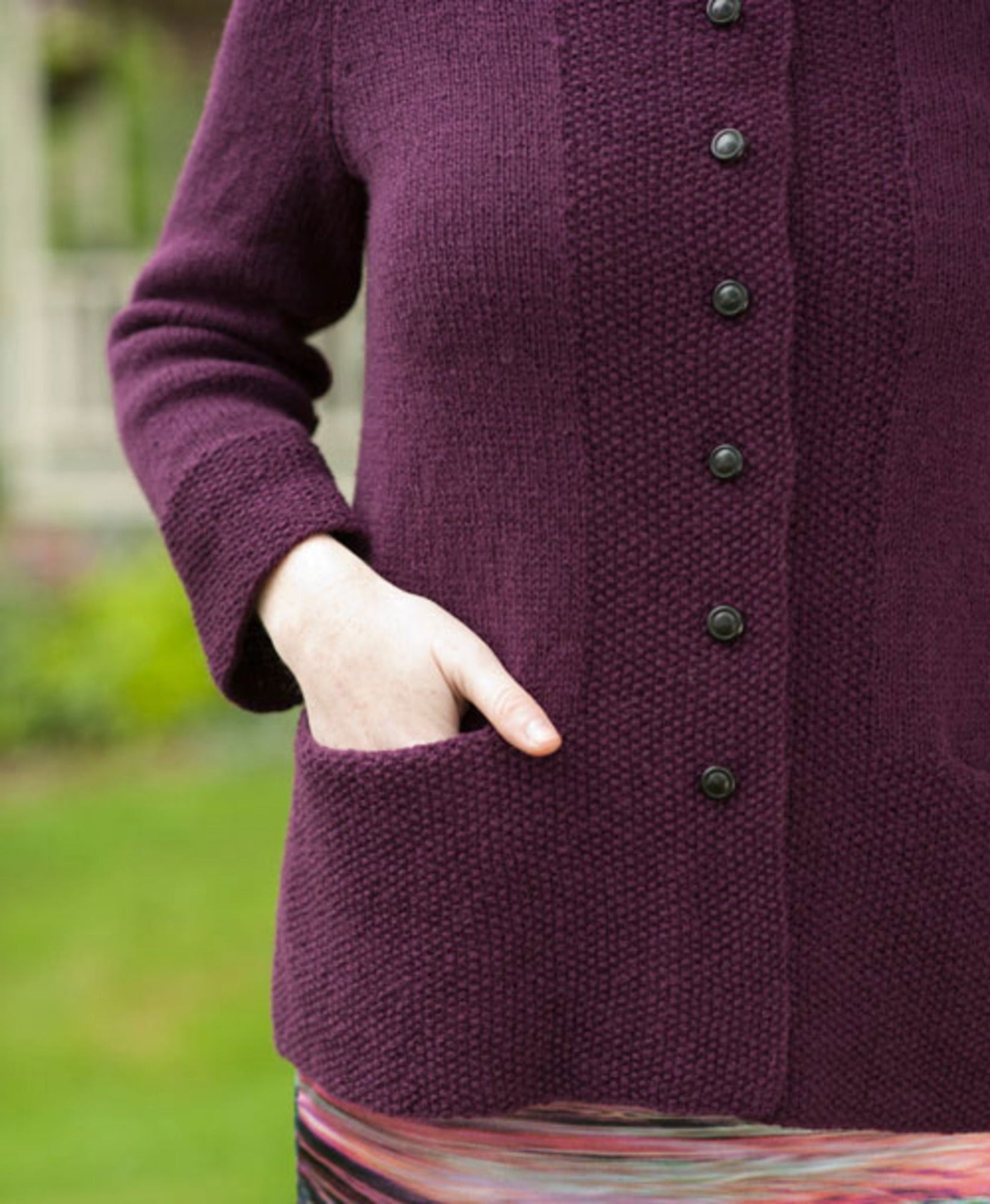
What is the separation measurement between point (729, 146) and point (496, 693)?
43 cm

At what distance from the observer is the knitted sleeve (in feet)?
4.92

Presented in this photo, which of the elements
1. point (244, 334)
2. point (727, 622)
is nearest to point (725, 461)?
point (727, 622)

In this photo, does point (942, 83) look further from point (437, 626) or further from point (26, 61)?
point (26, 61)

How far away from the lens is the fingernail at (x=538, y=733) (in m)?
1.35

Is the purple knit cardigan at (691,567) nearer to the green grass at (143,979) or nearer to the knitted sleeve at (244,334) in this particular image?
the knitted sleeve at (244,334)

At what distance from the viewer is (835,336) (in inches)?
53.4

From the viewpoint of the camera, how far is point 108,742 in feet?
21.4

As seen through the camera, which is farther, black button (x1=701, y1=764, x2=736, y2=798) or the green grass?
the green grass

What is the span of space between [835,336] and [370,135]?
15.8 inches

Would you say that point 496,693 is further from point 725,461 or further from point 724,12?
point 724,12

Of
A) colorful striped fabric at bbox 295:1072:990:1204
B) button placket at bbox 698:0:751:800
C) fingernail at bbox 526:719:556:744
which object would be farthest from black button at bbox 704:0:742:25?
colorful striped fabric at bbox 295:1072:990:1204

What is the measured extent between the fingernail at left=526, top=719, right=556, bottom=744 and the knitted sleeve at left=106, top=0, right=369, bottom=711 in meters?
0.25

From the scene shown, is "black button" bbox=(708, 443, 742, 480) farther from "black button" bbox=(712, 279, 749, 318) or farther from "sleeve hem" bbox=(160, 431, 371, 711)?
"sleeve hem" bbox=(160, 431, 371, 711)

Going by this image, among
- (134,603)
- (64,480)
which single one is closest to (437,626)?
(134,603)
